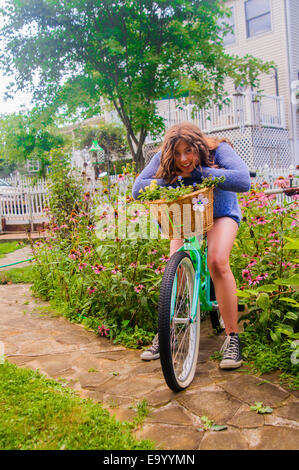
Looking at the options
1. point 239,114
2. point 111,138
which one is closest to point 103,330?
point 239,114

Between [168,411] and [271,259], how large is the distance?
144 cm

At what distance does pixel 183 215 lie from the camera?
238cm

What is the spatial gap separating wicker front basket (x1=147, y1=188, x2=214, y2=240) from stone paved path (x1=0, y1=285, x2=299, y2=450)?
0.90 metres

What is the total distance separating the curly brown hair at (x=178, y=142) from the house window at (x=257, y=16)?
14109mm

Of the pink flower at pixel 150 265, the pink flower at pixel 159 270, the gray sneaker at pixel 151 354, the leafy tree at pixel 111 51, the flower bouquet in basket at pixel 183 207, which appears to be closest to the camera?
the flower bouquet in basket at pixel 183 207

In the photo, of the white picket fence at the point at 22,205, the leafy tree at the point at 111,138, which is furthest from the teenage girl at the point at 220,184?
the leafy tree at the point at 111,138

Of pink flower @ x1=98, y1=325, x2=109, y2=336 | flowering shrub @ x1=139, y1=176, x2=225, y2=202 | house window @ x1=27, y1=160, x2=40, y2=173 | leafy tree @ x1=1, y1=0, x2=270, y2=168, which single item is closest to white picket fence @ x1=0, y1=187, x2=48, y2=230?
leafy tree @ x1=1, y1=0, x2=270, y2=168

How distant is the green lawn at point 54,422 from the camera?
1.83 meters

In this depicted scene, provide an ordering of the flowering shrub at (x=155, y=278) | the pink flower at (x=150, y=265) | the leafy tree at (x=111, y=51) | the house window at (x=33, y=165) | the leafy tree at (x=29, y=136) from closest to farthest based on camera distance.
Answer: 1. the flowering shrub at (x=155, y=278)
2. the pink flower at (x=150, y=265)
3. the leafy tree at (x=111, y=51)
4. the leafy tree at (x=29, y=136)
5. the house window at (x=33, y=165)

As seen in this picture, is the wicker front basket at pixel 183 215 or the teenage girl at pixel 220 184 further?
the teenage girl at pixel 220 184

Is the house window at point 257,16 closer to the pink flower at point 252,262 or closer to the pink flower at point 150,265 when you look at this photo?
the pink flower at point 150,265

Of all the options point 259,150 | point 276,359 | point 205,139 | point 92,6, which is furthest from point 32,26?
point 276,359

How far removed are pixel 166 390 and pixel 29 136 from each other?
544 inches
